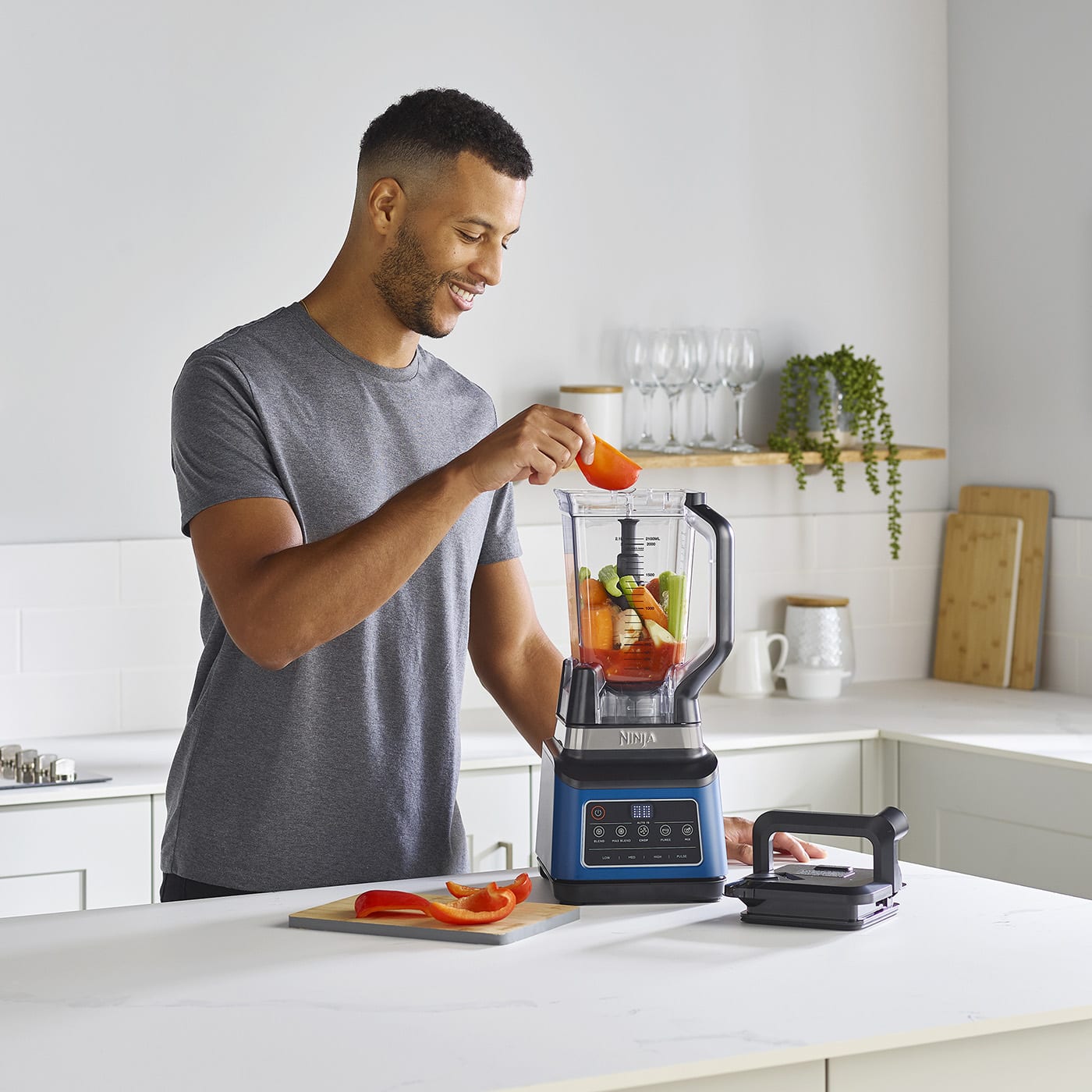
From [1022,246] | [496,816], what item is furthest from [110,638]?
[1022,246]

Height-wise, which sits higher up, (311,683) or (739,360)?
(739,360)

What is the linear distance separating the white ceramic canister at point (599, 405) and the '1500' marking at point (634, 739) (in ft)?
5.69

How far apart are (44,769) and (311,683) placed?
106 centimetres

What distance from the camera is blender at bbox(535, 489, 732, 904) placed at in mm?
1608

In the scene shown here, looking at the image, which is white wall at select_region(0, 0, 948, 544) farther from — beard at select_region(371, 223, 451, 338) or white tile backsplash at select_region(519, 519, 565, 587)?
beard at select_region(371, 223, 451, 338)

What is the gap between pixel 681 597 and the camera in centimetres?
170

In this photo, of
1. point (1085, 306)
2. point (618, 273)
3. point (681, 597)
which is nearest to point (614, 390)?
point (618, 273)

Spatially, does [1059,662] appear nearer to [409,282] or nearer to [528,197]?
[528,197]

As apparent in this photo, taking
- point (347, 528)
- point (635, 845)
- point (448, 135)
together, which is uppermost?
point (448, 135)

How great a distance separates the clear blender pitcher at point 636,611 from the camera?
64.6 inches

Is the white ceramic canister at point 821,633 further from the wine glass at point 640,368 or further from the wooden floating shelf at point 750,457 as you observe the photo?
the wine glass at point 640,368

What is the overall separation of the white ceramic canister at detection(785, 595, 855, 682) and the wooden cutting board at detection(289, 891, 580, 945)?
2.08 m

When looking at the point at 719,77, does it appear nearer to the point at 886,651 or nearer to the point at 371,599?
the point at 886,651

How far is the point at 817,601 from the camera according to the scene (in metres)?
3.60
